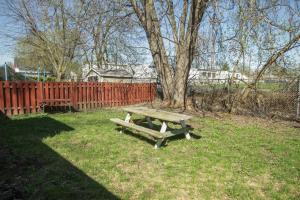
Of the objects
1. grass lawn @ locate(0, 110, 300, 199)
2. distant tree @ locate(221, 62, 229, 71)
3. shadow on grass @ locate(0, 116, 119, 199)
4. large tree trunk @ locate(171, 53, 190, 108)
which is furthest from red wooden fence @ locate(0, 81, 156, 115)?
distant tree @ locate(221, 62, 229, 71)

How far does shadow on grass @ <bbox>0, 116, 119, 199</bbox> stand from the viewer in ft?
11.2

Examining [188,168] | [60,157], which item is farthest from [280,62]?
[60,157]

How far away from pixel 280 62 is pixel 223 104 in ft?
9.00

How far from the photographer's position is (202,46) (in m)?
10.9

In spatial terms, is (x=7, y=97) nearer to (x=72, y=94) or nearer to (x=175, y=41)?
(x=72, y=94)

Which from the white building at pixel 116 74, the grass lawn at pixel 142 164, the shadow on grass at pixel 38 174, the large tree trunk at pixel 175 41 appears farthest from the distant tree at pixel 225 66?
the shadow on grass at pixel 38 174

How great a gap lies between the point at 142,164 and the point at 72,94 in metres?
7.62

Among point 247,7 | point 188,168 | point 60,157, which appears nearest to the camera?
point 188,168

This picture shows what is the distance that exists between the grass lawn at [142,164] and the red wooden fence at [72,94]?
265 centimetres

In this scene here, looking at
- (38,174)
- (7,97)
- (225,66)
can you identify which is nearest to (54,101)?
(7,97)

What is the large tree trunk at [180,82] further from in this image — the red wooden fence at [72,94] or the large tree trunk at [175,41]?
the red wooden fence at [72,94]

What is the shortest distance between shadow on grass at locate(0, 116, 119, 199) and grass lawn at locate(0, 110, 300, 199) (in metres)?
0.01

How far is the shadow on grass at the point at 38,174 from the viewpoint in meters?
3.41

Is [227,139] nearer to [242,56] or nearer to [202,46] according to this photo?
[242,56]
